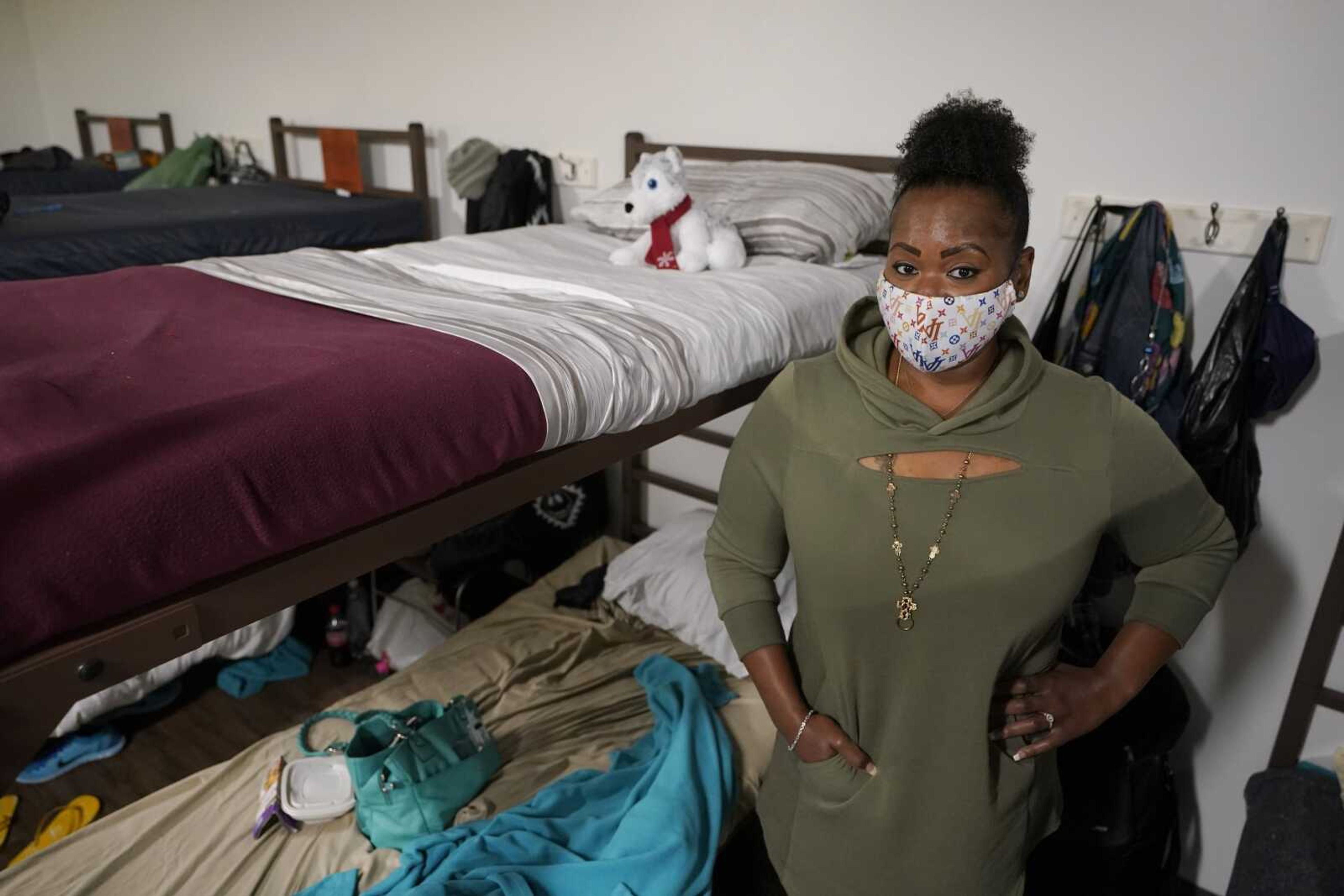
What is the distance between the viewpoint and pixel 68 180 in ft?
13.7

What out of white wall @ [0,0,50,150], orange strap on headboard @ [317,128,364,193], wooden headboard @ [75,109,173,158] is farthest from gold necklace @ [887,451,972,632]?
white wall @ [0,0,50,150]

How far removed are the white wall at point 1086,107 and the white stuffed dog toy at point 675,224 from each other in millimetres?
571

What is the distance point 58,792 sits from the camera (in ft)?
6.98

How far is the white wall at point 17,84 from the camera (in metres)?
5.14

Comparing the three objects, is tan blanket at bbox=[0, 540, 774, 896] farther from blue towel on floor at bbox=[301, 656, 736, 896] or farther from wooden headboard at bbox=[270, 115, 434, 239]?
wooden headboard at bbox=[270, 115, 434, 239]

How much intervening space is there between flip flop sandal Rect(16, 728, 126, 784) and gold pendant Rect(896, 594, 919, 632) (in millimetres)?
2289

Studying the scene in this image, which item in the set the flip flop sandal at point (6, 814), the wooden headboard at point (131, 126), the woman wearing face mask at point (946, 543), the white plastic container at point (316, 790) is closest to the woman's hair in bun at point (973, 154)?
the woman wearing face mask at point (946, 543)

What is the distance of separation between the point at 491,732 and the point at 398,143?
2.35 metres

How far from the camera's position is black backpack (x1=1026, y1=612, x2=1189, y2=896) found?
5.50 ft

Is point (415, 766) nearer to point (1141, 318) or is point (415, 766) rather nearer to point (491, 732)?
point (491, 732)

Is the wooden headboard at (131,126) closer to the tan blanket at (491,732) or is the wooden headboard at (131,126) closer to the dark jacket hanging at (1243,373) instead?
the tan blanket at (491,732)

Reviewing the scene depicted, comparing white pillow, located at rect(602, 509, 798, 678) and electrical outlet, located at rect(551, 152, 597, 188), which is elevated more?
electrical outlet, located at rect(551, 152, 597, 188)

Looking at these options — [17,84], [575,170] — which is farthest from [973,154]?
[17,84]

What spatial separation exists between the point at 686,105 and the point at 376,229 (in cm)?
130
